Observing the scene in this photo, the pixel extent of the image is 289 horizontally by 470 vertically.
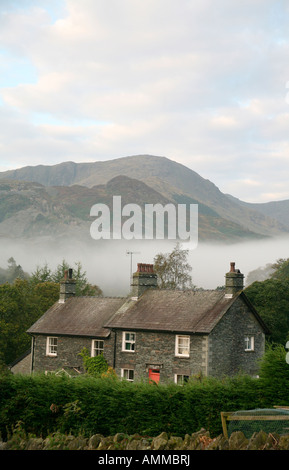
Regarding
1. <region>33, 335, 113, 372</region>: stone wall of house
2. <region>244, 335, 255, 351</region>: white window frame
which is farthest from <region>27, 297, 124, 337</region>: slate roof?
<region>244, 335, 255, 351</region>: white window frame

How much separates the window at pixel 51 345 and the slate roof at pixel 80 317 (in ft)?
2.20

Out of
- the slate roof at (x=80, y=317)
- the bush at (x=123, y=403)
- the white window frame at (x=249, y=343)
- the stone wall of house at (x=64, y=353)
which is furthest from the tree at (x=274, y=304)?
the bush at (x=123, y=403)

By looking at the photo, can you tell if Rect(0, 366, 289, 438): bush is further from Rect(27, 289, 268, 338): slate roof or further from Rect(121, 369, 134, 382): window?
Rect(121, 369, 134, 382): window

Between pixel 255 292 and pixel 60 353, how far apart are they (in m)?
24.8

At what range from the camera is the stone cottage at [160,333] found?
3922 cm

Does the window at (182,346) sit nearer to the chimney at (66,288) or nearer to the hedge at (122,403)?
the chimney at (66,288)

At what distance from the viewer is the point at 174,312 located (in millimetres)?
41750

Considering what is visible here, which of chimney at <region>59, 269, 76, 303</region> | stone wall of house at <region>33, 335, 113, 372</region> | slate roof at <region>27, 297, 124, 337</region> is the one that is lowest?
stone wall of house at <region>33, 335, 113, 372</region>

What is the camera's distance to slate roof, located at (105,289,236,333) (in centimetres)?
3969

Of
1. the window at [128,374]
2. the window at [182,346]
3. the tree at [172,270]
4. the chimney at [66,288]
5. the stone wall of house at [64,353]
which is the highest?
the tree at [172,270]

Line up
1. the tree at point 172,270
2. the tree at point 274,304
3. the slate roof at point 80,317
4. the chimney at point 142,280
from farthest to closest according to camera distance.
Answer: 1. the tree at point 172,270
2. the tree at point 274,304
3. the chimney at point 142,280
4. the slate roof at point 80,317

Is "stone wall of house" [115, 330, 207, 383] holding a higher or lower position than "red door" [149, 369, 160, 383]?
higher

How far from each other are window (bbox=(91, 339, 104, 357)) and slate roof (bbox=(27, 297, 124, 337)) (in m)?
0.72

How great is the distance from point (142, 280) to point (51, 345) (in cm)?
908
